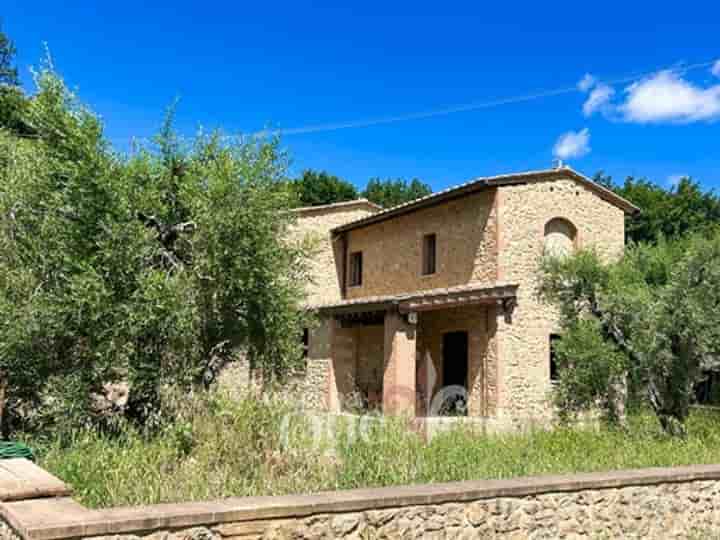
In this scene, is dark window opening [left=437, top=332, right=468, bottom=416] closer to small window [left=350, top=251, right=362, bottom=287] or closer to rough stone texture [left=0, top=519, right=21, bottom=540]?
small window [left=350, top=251, right=362, bottom=287]

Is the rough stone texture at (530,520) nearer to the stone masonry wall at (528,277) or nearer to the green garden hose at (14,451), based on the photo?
the green garden hose at (14,451)

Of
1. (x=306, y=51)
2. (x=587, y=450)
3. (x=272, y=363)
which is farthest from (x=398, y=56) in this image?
(x=587, y=450)

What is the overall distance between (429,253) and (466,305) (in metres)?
2.99

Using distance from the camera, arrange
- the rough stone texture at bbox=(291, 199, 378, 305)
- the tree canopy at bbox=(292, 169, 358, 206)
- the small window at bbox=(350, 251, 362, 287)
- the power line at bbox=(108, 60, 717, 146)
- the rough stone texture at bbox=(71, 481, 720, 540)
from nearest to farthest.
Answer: the rough stone texture at bbox=(71, 481, 720, 540), the power line at bbox=(108, 60, 717, 146), the small window at bbox=(350, 251, 362, 287), the rough stone texture at bbox=(291, 199, 378, 305), the tree canopy at bbox=(292, 169, 358, 206)

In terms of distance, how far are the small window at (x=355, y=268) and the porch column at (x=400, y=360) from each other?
18.2 ft

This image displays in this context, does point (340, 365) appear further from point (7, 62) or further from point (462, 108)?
point (7, 62)

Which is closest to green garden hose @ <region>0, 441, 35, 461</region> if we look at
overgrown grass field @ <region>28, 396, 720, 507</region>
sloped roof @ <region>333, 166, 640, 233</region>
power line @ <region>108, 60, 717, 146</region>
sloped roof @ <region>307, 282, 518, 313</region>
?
overgrown grass field @ <region>28, 396, 720, 507</region>

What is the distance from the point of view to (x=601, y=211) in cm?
1723

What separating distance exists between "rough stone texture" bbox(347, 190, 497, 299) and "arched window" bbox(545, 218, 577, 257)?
161cm

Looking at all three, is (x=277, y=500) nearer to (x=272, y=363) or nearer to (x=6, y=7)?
(x=272, y=363)

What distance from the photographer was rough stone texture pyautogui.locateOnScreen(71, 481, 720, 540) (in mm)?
4277

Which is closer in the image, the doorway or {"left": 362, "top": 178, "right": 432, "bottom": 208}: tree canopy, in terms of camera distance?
the doorway

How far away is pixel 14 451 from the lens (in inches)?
237

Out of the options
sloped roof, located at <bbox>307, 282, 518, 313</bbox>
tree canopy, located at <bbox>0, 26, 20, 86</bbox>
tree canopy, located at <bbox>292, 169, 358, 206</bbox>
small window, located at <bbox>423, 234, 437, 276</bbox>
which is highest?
tree canopy, located at <bbox>0, 26, 20, 86</bbox>
